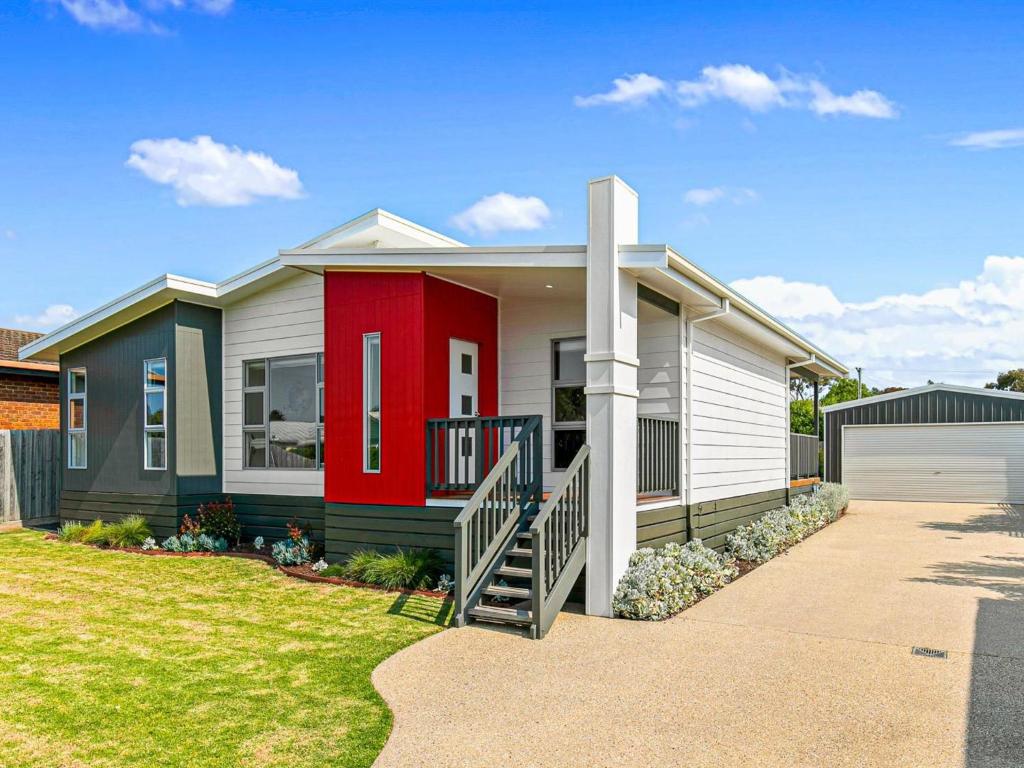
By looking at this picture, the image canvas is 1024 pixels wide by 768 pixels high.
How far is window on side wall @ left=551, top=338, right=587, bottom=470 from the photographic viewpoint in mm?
9828

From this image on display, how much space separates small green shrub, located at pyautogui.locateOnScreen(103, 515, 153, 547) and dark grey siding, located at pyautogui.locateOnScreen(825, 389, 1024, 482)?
59.4ft

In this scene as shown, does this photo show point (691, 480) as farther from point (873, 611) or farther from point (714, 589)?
point (873, 611)

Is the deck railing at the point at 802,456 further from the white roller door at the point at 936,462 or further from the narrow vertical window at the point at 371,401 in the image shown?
the narrow vertical window at the point at 371,401

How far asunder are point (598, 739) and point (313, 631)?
125 inches

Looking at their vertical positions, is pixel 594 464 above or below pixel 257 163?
below

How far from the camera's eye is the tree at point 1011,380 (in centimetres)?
4866

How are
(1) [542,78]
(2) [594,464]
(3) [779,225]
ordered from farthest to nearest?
(3) [779,225], (1) [542,78], (2) [594,464]

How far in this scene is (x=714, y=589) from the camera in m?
8.20

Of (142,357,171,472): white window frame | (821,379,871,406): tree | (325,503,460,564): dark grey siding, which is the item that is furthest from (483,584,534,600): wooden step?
(821,379,871,406): tree

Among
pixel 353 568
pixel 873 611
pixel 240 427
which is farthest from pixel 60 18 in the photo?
pixel 873 611

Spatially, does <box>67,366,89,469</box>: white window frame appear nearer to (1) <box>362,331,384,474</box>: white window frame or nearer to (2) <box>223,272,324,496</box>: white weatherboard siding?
(2) <box>223,272,324,496</box>: white weatherboard siding

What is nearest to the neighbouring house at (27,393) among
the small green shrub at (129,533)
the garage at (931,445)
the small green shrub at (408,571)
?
the small green shrub at (129,533)

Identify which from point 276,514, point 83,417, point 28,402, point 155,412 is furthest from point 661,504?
point 28,402

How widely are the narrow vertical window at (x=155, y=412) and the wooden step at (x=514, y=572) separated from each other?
6.46m
